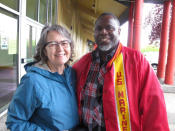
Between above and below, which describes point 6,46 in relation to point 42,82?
above

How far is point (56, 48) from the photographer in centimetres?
136

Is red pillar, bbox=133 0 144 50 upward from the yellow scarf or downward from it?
upward

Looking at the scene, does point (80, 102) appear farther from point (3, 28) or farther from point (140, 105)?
point (3, 28)

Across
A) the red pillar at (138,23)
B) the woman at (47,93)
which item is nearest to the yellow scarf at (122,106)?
the woman at (47,93)

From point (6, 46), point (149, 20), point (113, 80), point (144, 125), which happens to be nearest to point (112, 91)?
point (113, 80)

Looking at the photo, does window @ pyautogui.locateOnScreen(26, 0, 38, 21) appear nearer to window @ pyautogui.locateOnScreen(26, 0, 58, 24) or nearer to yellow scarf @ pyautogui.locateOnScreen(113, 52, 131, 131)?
window @ pyautogui.locateOnScreen(26, 0, 58, 24)

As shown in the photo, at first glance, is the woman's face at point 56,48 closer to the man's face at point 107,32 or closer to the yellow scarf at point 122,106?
the man's face at point 107,32

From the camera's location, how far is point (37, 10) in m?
5.29

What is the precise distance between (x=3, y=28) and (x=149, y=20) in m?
18.2

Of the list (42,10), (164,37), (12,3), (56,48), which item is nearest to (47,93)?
(56,48)

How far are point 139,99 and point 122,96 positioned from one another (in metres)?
0.16

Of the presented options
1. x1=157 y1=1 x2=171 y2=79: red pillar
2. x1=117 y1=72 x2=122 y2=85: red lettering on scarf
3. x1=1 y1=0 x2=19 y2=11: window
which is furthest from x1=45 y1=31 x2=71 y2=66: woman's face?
x1=157 y1=1 x2=171 y2=79: red pillar

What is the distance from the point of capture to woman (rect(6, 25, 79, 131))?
1141 millimetres

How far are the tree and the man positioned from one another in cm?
1801
